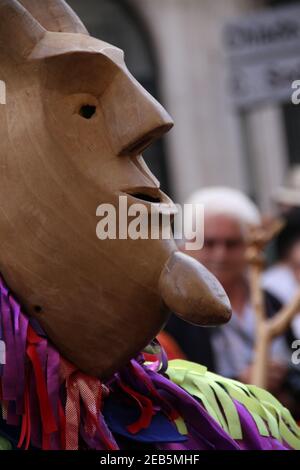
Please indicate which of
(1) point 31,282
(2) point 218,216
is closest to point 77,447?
(1) point 31,282

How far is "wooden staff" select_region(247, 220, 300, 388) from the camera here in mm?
3621

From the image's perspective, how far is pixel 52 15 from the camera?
1.76 meters

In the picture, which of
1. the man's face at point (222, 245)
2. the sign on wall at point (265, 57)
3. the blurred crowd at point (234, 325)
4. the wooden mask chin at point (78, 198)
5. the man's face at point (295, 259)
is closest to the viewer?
the wooden mask chin at point (78, 198)

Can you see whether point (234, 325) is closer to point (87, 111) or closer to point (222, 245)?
point (222, 245)

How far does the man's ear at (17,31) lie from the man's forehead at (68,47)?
0.04 ft

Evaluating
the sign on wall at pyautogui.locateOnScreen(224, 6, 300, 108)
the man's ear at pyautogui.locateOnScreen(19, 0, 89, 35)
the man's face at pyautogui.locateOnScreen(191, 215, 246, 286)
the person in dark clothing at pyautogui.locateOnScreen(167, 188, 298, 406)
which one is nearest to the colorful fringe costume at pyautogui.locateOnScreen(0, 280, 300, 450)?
the man's ear at pyautogui.locateOnScreen(19, 0, 89, 35)

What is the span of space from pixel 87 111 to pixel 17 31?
0.48 ft

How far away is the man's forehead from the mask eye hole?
0.24 ft

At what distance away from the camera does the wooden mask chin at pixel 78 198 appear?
167 centimetres

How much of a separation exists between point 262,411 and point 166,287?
0.35m

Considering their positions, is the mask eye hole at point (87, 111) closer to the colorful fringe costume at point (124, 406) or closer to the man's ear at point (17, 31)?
the man's ear at point (17, 31)

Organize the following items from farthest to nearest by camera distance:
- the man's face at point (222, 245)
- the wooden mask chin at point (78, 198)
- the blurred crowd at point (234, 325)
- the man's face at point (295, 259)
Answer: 1. the man's face at point (295, 259)
2. the man's face at point (222, 245)
3. the blurred crowd at point (234, 325)
4. the wooden mask chin at point (78, 198)

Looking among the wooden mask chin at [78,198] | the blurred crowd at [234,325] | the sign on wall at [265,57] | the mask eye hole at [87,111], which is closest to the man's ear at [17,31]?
the wooden mask chin at [78,198]
